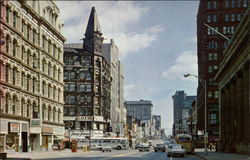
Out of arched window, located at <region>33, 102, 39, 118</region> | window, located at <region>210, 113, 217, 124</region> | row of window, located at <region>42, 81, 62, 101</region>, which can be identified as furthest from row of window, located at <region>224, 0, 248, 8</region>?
arched window, located at <region>33, 102, 39, 118</region>

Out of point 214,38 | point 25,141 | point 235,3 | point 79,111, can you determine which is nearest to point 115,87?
point 79,111

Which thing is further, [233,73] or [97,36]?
[97,36]

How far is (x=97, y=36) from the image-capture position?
132 metres

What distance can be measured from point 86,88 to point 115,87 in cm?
3847

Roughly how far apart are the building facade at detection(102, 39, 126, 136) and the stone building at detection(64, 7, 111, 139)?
16.6 meters

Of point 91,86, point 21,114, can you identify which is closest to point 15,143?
point 21,114

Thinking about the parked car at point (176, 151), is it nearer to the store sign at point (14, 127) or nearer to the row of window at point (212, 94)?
the store sign at point (14, 127)

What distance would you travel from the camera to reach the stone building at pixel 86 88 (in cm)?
12544

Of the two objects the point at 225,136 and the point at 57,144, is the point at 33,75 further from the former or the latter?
the point at 225,136

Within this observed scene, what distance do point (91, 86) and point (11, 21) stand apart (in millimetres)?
70911

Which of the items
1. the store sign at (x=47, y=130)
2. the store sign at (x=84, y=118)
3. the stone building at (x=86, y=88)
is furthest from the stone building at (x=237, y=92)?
the stone building at (x=86, y=88)

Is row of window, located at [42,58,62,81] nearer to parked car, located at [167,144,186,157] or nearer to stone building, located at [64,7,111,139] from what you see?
parked car, located at [167,144,186,157]

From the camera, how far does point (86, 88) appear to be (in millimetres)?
127250

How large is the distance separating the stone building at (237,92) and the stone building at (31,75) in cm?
2780
